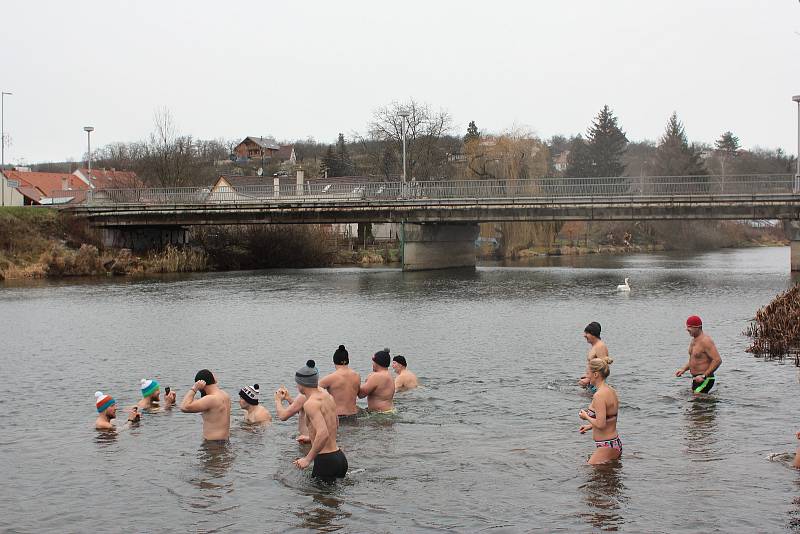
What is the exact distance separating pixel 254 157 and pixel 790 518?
19172 centimetres

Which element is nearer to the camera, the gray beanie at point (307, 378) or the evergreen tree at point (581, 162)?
the gray beanie at point (307, 378)

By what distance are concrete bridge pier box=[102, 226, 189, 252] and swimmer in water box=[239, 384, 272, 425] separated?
5617 cm

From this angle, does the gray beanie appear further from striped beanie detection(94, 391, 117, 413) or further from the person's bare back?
striped beanie detection(94, 391, 117, 413)

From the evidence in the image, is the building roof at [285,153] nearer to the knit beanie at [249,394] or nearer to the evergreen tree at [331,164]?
the evergreen tree at [331,164]

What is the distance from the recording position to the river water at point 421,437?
36.7 feet

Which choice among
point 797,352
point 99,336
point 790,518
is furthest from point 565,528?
point 99,336

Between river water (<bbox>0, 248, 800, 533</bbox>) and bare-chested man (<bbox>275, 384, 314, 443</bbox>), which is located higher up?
bare-chested man (<bbox>275, 384, 314, 443</bbox>)

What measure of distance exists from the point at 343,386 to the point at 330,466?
3270 millimetres

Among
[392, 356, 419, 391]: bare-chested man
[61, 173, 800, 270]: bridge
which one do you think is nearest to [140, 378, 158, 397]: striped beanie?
[392, 356, 419, 391]: bare-chested man

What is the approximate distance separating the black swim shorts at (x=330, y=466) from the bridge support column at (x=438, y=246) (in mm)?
53804

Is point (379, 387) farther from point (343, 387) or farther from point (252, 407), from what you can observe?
point (252, 407)

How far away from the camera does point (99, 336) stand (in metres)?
29.1

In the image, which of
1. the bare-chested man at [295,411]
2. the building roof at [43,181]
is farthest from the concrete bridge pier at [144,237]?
the bare-chested man at [295,411]

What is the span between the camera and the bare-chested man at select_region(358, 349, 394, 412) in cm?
1584
